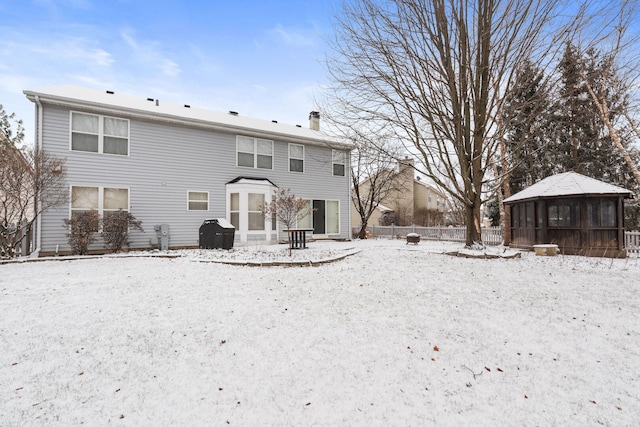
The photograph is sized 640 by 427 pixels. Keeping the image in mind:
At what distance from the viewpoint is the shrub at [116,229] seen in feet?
33.7

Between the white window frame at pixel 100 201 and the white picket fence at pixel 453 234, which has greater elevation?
the white window frame at pixel 100 201

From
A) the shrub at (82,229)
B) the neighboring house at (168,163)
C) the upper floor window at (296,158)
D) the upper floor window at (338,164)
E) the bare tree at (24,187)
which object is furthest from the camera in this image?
the upper floor window at (338,164)

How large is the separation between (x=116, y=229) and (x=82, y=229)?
2.92 ft

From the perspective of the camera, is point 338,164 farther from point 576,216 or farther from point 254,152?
point 576,216

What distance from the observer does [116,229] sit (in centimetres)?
1037

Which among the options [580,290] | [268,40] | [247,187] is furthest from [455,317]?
[268,40]

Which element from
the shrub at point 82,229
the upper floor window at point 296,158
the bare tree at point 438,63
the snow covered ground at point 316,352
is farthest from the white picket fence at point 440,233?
the shrub at point 82,229

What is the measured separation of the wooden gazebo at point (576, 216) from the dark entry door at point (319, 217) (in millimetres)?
8617

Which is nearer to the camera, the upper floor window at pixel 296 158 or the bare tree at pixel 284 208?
the bare tree at pixel 284 208

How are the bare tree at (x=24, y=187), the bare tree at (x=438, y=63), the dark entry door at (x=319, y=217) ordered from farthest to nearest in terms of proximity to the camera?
1. the dark entry door at (x=319, y=217)
2. the bare tree at (x=438, y=63)
3. the bare tree at (x=24, y=187)

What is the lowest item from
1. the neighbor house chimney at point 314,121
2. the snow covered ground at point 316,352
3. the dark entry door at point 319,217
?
the snow covered ground at point 316,352

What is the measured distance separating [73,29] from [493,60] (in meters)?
13.5

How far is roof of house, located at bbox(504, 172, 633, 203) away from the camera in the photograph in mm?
10711

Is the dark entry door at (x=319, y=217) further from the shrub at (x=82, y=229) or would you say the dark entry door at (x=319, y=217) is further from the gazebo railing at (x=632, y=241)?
the gazebo railing at (x=632, y=241)
